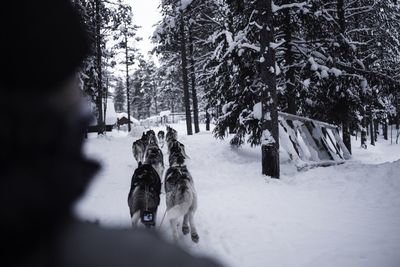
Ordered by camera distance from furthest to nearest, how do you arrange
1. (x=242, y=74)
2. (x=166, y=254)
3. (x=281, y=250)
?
1. (x=242, y=74)
2. (x=281, y=250)
3. (x=166, y=254)

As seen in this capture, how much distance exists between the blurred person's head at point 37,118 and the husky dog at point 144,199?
4.96 metres

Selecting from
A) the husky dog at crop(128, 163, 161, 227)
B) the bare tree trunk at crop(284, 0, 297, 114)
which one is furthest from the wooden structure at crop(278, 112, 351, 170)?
the husky dog at crop(128, 163, 161, 227)

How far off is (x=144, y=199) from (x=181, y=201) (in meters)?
0.70

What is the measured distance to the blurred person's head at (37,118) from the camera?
2.57 ft

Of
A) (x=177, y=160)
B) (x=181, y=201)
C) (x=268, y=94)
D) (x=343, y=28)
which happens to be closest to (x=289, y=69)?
(x=268, y=94)

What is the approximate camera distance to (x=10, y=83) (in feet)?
2.62

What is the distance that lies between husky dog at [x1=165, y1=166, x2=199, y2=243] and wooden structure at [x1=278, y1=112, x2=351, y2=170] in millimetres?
6936

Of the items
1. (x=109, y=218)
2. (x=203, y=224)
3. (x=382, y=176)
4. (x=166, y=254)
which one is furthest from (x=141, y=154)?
(x=166, y=254)

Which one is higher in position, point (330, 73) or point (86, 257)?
point (330, 73)

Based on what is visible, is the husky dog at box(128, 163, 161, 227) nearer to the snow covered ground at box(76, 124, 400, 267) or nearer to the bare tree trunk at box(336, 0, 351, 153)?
the snow covered ground at box(76, 124, 400, 267)

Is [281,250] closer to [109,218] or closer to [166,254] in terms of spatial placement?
[109,218]

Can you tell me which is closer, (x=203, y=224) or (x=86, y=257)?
(x=86, y=257)

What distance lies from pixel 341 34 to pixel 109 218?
11.4 meters

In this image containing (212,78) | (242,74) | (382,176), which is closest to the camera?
(382,176)
